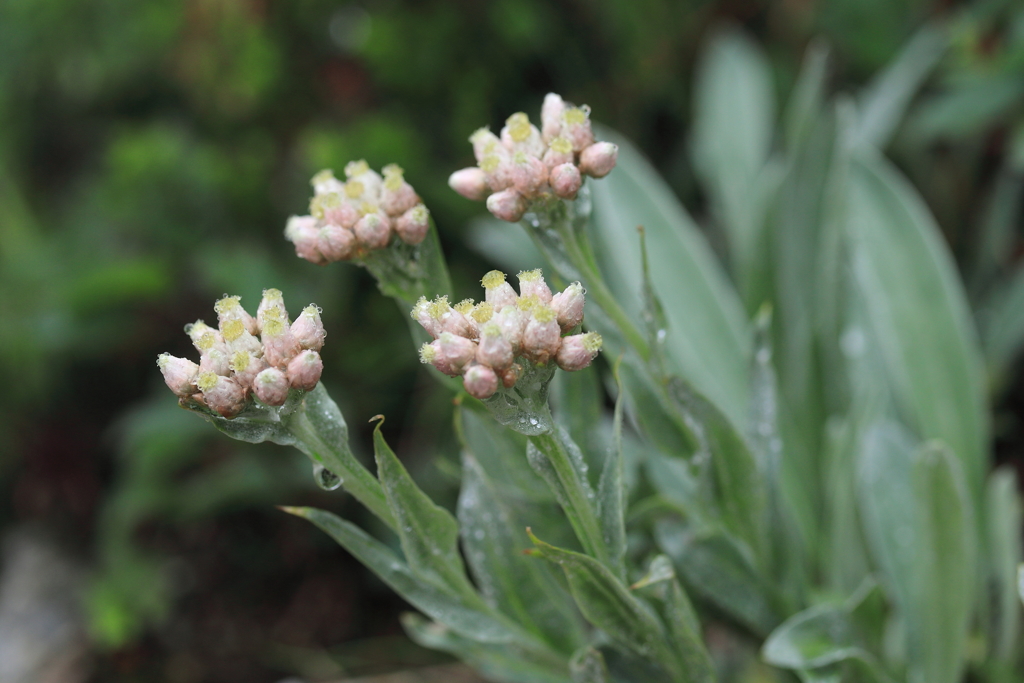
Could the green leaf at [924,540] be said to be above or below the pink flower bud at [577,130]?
below

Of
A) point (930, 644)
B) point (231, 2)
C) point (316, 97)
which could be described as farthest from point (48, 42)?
point (930, 644)

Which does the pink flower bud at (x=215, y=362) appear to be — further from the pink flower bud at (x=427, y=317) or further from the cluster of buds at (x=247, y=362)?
the pink flower bud at (x=427, y=317)

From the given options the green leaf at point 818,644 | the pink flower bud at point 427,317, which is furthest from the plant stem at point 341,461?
the green leaf at point 818,644

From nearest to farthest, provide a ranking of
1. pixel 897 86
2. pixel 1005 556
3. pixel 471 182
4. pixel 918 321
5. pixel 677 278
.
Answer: pixel 471 182 → pixel 1005 556 → pixel 918 321 → pixel 677 278 → pixel 897 86

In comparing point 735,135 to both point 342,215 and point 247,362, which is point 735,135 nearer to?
point 342,215

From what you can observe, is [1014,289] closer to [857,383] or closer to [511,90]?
[857,383]

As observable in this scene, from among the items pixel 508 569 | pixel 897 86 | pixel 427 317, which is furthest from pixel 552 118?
pixel 897 86
